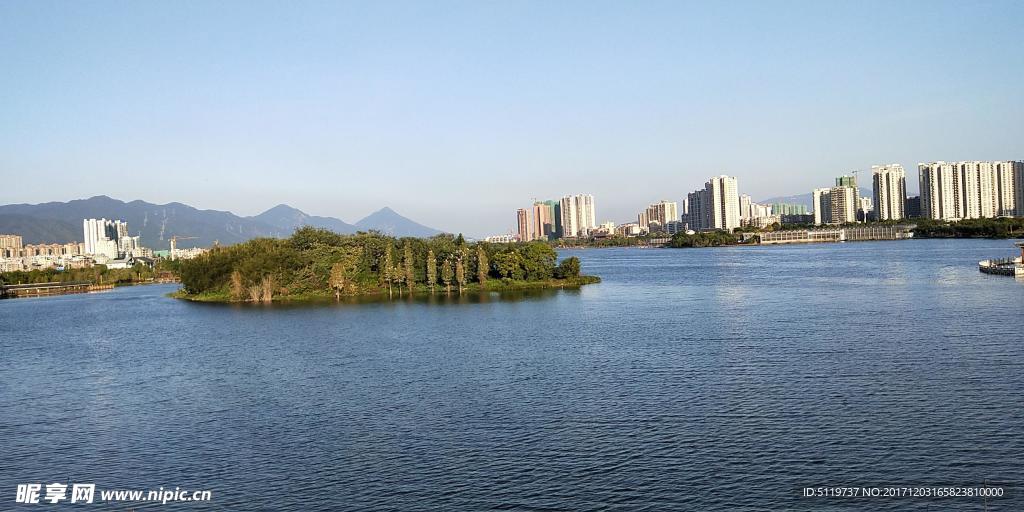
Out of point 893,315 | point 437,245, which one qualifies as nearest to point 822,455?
point 893,315

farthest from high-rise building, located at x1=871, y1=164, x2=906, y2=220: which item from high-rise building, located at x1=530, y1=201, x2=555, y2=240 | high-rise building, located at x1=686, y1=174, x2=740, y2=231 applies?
high-rise building, located at x1=530, y1=201, x2=555, y2=240

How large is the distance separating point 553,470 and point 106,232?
164m

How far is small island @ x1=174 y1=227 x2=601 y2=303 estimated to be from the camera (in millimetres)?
37219

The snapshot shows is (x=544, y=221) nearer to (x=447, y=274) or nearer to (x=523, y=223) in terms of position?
(x=523, y=223)

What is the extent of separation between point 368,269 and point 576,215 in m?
144

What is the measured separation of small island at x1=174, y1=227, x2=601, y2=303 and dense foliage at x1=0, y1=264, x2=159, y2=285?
25.3 meters

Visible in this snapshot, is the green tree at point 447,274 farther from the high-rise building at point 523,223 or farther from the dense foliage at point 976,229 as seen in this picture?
the high-rise building at point 523,223

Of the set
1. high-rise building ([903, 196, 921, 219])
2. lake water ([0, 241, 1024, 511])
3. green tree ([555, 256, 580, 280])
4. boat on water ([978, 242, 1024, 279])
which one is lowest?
lake water ([0, 241, 1024, 511])

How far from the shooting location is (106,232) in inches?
6019

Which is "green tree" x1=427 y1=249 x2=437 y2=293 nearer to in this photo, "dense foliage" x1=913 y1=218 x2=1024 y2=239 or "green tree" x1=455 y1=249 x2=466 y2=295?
"green tree" x1=455 y1=249 x2=466 y2=295

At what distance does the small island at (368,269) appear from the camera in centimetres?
3722

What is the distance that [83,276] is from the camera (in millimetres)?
61000

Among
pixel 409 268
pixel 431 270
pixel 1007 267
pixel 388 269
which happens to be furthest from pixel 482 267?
pixel 1007 267

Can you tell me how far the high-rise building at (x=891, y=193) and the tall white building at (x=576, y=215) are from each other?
70.0 metres
